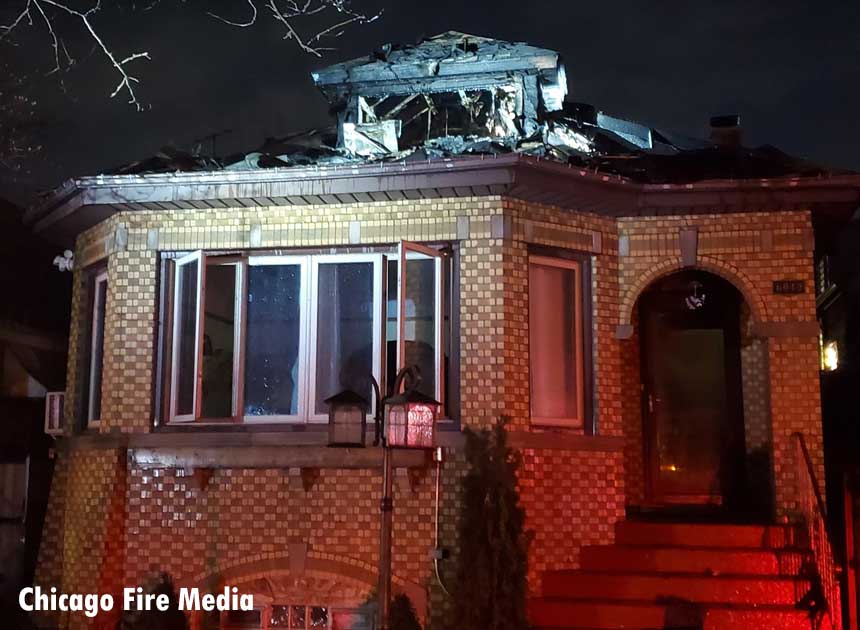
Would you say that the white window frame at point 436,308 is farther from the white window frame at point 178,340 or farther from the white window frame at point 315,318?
the white window frame at point 178,340

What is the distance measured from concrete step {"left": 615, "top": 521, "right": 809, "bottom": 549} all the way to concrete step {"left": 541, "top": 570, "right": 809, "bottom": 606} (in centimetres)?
44

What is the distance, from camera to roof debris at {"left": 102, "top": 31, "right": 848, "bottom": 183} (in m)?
9.65

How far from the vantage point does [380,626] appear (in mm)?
6656

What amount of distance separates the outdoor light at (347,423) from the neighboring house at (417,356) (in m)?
1.58

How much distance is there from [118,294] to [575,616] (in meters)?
5.14

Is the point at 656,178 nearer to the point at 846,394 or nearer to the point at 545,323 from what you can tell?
the point at 545,323

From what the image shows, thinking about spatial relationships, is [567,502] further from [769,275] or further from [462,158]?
[462,158]

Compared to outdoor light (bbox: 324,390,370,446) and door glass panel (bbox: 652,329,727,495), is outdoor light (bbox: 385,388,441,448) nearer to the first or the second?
outdoor light (bbox: 324,390,370,446)

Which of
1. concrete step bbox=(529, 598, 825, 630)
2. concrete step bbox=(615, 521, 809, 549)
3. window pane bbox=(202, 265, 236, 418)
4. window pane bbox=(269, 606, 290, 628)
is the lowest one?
window pane bbox=(269, 606, 290, 628)

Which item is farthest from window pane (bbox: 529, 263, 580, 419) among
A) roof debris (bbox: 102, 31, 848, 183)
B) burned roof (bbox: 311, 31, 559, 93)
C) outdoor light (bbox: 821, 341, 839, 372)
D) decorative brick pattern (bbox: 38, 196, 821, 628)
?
outdoor light (bbox: 821, 341, 839, 372)

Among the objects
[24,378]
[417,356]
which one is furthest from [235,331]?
[24,378]

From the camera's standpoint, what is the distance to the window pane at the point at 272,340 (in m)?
9.10

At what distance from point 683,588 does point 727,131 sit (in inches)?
216

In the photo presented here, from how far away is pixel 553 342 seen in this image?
9.23 metres
